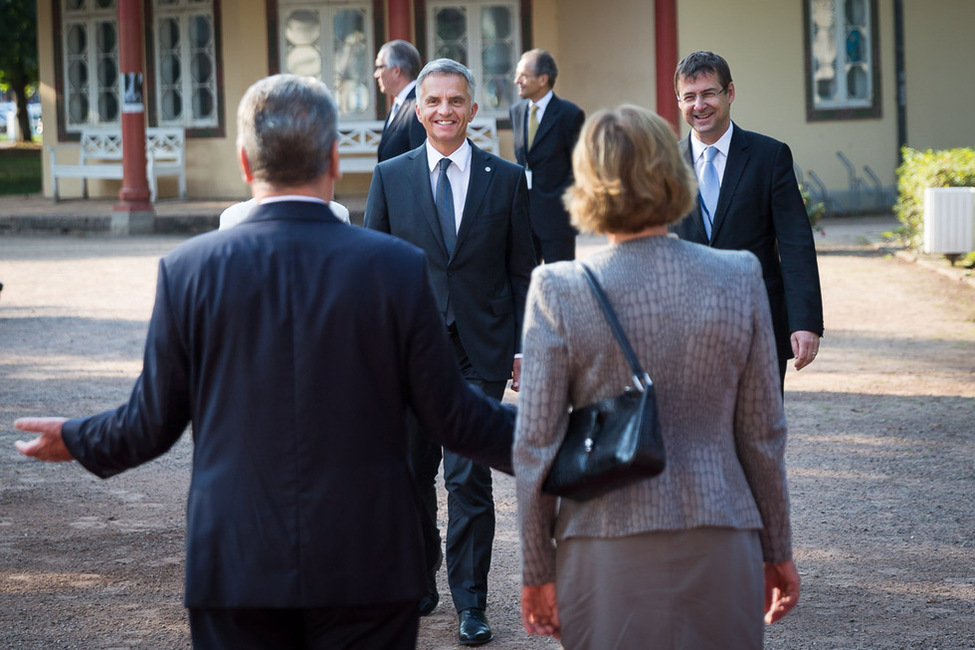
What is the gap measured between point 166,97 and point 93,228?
125 inches

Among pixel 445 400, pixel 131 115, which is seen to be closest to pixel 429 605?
pixel 445 400

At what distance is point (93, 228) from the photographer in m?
19.3

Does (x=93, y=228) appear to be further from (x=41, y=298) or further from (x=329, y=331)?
(x=329, y=331)

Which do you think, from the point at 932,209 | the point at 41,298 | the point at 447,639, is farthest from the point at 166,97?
the point at 447,639

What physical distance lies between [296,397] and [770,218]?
2672 millimetres

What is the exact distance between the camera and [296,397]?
2529mm

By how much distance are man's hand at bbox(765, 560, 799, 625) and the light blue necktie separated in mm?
2072

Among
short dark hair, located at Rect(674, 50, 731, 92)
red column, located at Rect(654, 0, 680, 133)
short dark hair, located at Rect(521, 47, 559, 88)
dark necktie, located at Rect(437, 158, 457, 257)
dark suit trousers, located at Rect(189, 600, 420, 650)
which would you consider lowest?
dark suit trousers, located at Rect(189, 600, 420, 650)

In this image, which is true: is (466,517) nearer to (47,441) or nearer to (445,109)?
(445,109)

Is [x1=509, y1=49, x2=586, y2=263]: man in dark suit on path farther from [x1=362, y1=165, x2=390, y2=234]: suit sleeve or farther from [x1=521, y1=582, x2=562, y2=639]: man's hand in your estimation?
[x1=521, y1=582, x2=562, y2=639]: man's hand

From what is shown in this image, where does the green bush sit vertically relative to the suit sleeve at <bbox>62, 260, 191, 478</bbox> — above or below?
above

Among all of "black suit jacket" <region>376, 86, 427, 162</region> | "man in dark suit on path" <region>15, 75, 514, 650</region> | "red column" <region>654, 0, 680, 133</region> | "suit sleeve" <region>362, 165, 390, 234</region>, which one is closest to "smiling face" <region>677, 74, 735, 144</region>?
"suit sleeve" <region>362, 165, 390, 234</region>

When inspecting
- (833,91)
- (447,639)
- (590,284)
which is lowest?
(447,639)

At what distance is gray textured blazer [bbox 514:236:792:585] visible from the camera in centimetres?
258
